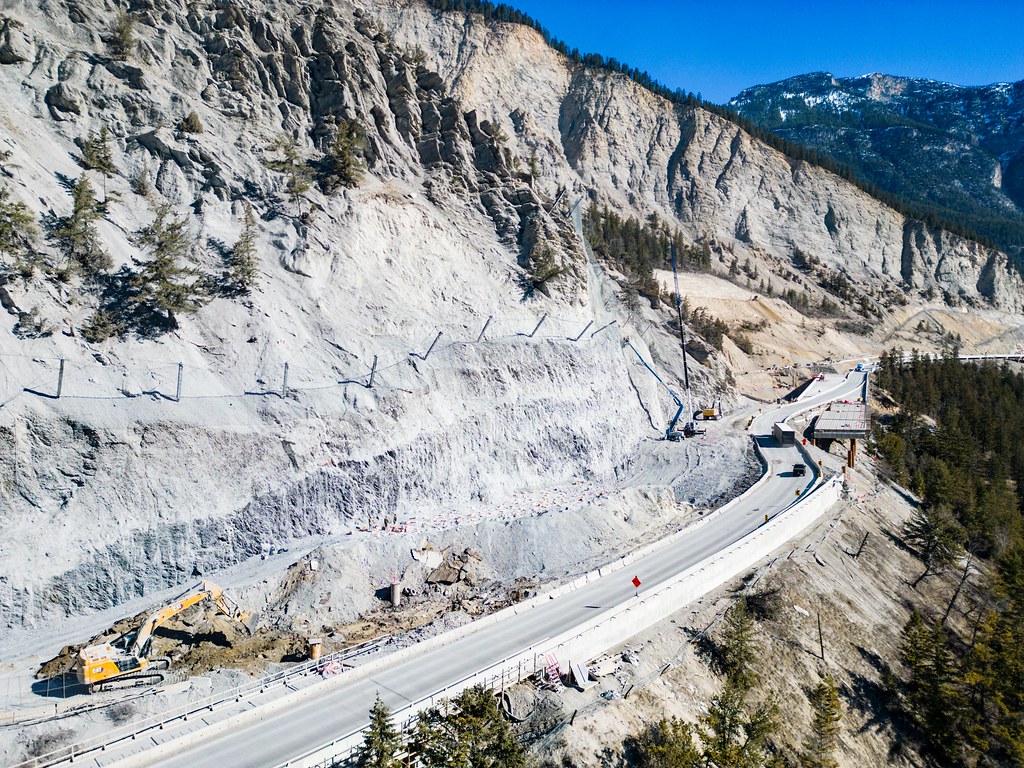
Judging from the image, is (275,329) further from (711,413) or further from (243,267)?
(711,413)

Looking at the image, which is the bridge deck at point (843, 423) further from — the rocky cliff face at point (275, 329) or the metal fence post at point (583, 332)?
the metal fence post at point (583, 332)

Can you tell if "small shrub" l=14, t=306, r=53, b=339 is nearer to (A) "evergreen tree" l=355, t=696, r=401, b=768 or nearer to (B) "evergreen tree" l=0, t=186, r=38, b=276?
(B) "evergreen tree" l=0, t=186, r=38, b=276

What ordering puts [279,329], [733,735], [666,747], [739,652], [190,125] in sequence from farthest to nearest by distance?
1. [190,125]
2. [279,329]
3. [739,652]
4. [733,735]
5. [666,747]

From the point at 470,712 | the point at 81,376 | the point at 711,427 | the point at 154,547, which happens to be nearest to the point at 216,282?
the point at 81,376

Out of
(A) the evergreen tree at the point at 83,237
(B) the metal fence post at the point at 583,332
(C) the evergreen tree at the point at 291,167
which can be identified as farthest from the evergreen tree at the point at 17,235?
(B) the metal fence post at the point at 583,332

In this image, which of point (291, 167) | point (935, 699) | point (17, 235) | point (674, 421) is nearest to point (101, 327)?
point (17, 235)

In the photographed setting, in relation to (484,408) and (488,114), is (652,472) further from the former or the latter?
(488,114)
